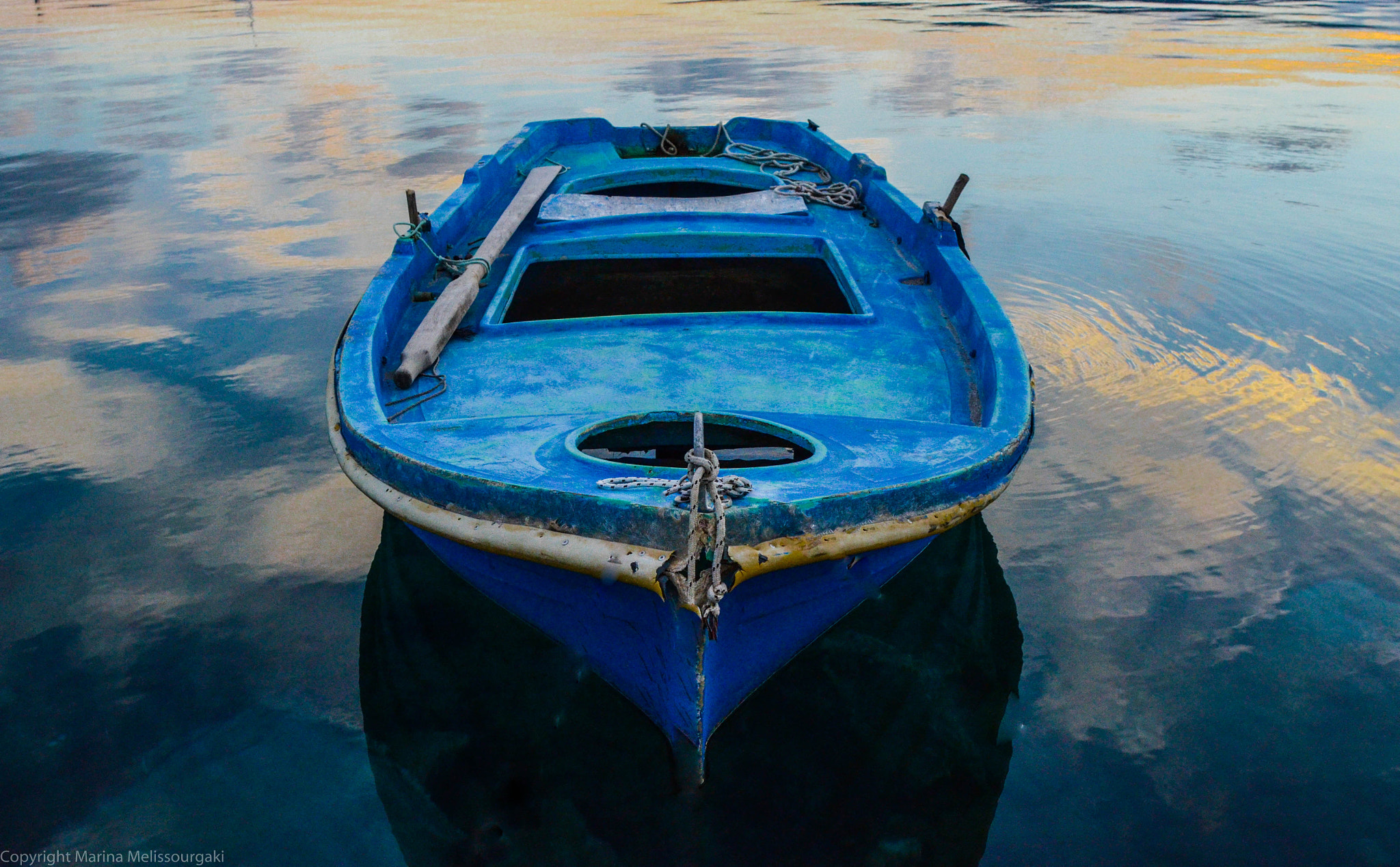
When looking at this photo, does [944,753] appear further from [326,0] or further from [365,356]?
[326,0]

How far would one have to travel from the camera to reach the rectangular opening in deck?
17.8ft

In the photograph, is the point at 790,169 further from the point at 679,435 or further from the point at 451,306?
the point at 679,435

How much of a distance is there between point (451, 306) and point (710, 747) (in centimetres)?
248

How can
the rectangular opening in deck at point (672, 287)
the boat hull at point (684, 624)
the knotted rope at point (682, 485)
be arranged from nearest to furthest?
the knotted rope at point (682, 485), the boat hull at point (684, 624), the rectangular opening in deck at point (672, 287)

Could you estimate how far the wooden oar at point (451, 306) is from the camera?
152 inches

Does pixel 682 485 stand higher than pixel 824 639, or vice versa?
pixel 682 485

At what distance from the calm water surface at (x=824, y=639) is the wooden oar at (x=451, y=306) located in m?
1.16

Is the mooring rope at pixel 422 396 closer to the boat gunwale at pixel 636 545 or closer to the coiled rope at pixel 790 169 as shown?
the boat gunwale at pixel 636 545

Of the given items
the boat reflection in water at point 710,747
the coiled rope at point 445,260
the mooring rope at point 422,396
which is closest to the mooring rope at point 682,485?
the boat reflection in water at point 710,747

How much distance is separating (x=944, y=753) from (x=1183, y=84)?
19932 millimetres

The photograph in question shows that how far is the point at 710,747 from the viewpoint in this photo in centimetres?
336

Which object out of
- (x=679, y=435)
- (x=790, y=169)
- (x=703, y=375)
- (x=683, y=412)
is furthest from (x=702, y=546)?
(x=790, y=169)

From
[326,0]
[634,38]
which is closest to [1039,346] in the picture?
[634,38]

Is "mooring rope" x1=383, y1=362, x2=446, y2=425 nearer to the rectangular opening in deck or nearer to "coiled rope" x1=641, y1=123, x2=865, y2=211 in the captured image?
the rectangular opening in deck
